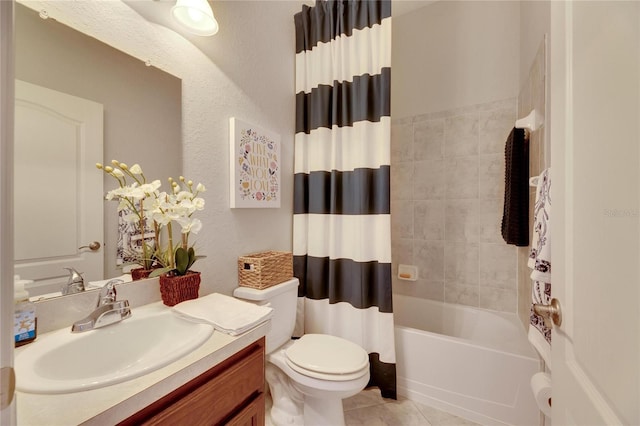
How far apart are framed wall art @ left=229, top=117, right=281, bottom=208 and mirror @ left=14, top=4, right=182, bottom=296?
0.97 feet

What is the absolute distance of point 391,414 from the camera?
5.15 ft

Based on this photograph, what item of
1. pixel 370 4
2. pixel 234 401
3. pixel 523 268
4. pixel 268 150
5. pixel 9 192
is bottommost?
Answer: pixel 234 401

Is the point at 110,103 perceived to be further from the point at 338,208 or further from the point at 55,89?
the point at 338,208

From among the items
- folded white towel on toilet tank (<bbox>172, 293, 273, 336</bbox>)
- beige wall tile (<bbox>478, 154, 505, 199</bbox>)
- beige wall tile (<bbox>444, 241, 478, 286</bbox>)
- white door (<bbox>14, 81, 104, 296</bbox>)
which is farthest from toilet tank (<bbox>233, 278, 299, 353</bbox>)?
beige wall tile (<bbox>478, 154, 505, 199</bbox>)

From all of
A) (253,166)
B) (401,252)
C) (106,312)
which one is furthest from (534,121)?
(106,312)

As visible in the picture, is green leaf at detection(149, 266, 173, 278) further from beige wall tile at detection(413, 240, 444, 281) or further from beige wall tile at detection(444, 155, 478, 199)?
beige wall tile at detection(444, 155, 478, 199)

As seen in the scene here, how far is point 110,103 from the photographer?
38.9 inches

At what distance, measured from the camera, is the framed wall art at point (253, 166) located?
144cm

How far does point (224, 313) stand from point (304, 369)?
53 cm

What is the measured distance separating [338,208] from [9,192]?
156 cm

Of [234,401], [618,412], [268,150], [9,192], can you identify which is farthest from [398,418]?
[9,192]

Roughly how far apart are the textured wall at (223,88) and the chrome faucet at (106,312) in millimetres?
390

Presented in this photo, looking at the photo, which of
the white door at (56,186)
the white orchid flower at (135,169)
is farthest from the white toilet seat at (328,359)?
the white orchid flower at (135,169)

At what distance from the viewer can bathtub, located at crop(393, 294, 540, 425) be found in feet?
4.64
